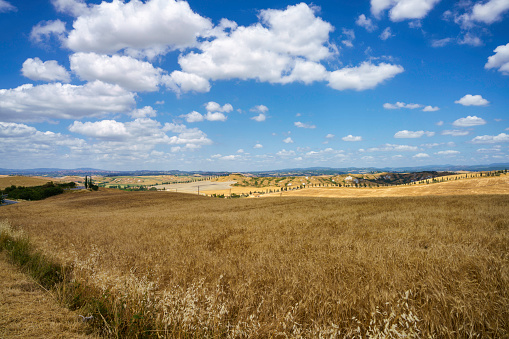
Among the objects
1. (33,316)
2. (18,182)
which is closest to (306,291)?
(33,316)

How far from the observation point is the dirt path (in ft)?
12.0

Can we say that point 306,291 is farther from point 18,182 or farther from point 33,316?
point 18,182

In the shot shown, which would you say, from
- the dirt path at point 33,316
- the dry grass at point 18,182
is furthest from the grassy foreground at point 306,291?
the dry grass at point 18,182

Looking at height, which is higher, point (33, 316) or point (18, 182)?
point (33, 316)

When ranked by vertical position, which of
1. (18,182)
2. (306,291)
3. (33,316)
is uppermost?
(306,291)

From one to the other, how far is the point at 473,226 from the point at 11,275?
14434mm

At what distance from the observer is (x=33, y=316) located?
403 cm

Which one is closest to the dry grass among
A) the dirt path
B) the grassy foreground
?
the dirt path

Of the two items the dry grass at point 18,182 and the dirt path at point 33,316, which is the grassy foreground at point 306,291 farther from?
A: the dry grass at point 18,182

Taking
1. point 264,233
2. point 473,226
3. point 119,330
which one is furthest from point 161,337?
point 473,226

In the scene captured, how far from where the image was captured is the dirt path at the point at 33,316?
12.0ft

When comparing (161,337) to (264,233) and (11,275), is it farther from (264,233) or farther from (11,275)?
(264,233)

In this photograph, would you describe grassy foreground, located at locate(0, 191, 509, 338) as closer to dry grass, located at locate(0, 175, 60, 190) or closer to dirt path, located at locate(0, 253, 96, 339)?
dirt path, located at locate(0, 253, 96, 339)

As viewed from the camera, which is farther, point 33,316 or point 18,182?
point 18,182
